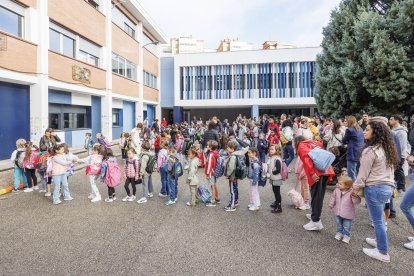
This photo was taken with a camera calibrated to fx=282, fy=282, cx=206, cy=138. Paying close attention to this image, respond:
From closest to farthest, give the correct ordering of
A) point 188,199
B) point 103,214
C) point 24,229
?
point 24,229
point 103,214
point 188,199

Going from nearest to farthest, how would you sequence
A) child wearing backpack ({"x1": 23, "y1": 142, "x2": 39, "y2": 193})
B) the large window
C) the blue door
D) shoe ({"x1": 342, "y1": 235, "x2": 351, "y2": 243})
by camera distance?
shoe ({"x1": 342, "y1": 235, "x2": 351, "y2": 243}) < child wearing backpack ({"x1": 23, "y1": 142, "x2": 39, "y2": 193}) < the blue door < the large window

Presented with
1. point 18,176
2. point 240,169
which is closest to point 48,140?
point 18,176

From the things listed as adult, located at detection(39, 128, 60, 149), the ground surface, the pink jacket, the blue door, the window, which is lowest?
the ground surface

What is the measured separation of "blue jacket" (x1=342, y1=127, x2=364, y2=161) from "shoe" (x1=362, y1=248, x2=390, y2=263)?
317 centimetres

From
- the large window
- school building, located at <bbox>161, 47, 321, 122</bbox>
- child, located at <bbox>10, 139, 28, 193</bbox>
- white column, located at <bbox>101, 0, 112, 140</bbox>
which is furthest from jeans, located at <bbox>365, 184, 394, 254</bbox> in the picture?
school building, located at <bbox>161, 47, 321, 122</bbox>

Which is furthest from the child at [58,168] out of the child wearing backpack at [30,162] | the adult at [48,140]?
the adult at [48,140]

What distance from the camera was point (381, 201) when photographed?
12.5 ft

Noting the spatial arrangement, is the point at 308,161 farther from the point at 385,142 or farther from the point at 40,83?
the point at 40,83

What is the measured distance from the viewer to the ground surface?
11.9 ft

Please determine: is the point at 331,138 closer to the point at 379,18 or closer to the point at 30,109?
the point at 379,18

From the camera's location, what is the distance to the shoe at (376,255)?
149 inches

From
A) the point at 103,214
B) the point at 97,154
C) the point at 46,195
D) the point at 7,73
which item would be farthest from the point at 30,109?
the point at 103,214

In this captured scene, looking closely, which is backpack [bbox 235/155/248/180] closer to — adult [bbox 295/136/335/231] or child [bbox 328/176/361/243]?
adult [bbox 295/136/335/231]

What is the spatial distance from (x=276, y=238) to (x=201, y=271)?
154 centimetres
